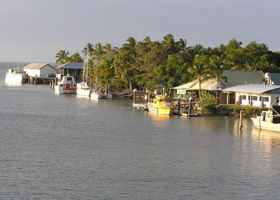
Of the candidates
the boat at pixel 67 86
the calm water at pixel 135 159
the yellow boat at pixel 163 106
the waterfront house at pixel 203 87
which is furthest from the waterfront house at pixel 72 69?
the calm water at pixel 135 159

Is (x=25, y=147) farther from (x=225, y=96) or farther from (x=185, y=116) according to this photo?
(x=225, y=96)

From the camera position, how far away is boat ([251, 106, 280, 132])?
183ft

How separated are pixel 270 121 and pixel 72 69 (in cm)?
9832

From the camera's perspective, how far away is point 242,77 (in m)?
82.4

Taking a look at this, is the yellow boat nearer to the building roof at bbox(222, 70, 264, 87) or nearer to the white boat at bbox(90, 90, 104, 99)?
the building roof at bbox(222, 70, 264, 87)

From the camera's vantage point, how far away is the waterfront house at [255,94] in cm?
6918

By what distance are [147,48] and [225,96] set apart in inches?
1298

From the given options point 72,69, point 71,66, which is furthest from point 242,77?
point 72,69

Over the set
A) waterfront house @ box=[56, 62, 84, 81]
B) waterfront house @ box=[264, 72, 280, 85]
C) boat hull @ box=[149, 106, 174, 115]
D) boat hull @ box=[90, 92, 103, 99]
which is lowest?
boat hull @ box=[149, 106, 174, 115]

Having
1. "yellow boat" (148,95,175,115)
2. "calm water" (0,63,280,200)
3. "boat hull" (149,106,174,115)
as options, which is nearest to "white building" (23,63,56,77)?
"yellow boat" (148,95,175,115)

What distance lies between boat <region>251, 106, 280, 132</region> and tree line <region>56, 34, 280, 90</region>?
2122 centimetres

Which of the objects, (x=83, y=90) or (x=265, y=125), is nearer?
(x=265, y=125)

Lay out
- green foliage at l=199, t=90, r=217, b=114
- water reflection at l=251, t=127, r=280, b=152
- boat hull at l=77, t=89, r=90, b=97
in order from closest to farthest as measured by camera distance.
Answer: water reflection at l=251, t=127, r=280, b=152
green foliage at l=199, t=90, r=217, b=114
boat hull at l=77, t=89, r=90, b=97

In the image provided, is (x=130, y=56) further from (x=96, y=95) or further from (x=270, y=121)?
(x=270, y=121)
